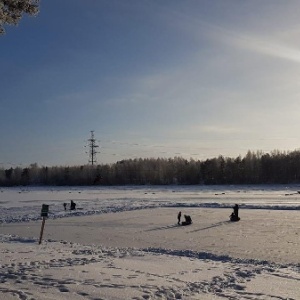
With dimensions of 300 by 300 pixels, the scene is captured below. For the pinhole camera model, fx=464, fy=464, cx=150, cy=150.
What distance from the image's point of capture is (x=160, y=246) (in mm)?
16828

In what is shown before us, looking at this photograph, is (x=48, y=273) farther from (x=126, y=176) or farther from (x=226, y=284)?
(x=126, y=176)

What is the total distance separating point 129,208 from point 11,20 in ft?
92.8

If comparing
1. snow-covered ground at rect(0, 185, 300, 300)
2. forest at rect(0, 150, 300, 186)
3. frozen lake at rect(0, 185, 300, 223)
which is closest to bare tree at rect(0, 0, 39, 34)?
snow-covered ground at rect(0, 185, 300, 300)

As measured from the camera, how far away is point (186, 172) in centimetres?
12206

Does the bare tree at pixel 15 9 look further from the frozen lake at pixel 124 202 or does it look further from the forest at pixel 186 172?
the forest at pixel 186 172

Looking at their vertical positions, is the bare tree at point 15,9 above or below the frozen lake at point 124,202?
above

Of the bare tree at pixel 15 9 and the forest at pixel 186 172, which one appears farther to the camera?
the forest at pixel 186 172

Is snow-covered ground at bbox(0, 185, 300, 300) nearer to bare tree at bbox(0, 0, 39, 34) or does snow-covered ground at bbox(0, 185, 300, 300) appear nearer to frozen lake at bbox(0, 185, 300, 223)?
bare tree at bbox(0, 0, 39, 34)

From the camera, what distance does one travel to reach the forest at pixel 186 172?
371 ft

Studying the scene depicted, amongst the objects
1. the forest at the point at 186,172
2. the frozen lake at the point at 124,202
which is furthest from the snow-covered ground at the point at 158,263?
the forest at the point at 186,172

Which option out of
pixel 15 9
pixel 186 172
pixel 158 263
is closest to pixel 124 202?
pixel 158 263

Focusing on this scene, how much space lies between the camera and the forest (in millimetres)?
113188

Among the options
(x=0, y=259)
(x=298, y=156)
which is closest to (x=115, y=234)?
(x=0, y=259)

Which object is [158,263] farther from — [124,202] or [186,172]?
[186,172]
